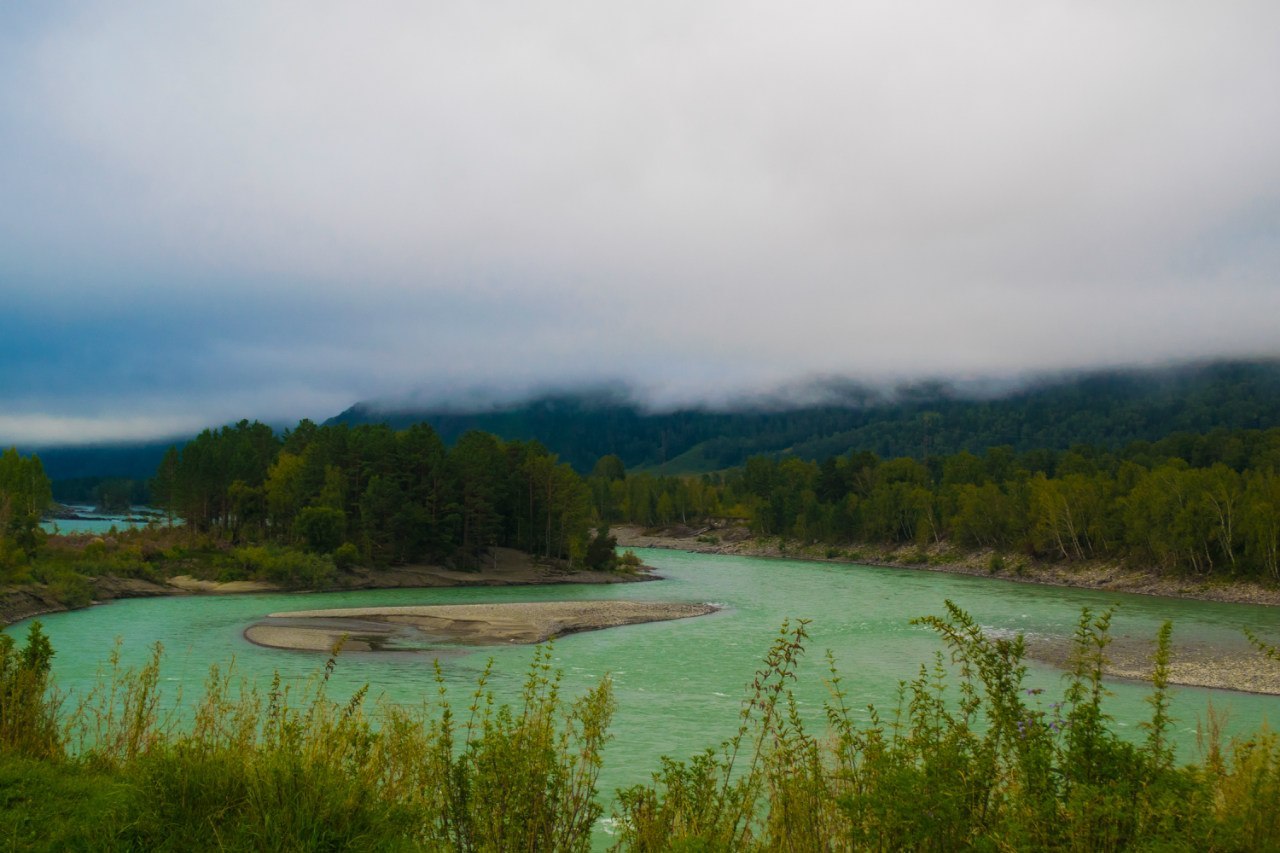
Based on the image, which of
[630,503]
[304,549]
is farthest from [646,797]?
[630,503]

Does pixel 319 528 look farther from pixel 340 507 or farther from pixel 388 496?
pixel 388 496

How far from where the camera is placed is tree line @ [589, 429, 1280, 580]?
282 feet

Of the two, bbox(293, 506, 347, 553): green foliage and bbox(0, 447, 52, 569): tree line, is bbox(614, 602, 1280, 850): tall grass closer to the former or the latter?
bbox(0, 447, 52, 569): tree line

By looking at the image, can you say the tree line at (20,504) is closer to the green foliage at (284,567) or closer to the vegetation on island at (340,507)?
the vegetation on island at (340,507)

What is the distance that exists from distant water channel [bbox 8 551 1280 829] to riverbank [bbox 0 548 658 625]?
243 centimetres

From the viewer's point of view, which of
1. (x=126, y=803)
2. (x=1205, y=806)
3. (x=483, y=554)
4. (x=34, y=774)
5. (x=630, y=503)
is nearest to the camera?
(x=1205, y=806)

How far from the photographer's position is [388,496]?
84688 mm

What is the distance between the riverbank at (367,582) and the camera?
2056 inches

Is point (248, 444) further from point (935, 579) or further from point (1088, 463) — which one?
point (1088, 463)

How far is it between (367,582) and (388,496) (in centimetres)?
981

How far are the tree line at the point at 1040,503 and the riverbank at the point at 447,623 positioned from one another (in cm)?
5615

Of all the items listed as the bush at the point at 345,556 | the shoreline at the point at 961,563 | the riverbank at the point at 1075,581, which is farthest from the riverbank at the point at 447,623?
the shoreline at the point at 961,563

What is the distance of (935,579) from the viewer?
331ft

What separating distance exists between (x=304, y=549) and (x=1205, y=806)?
82751 mm
